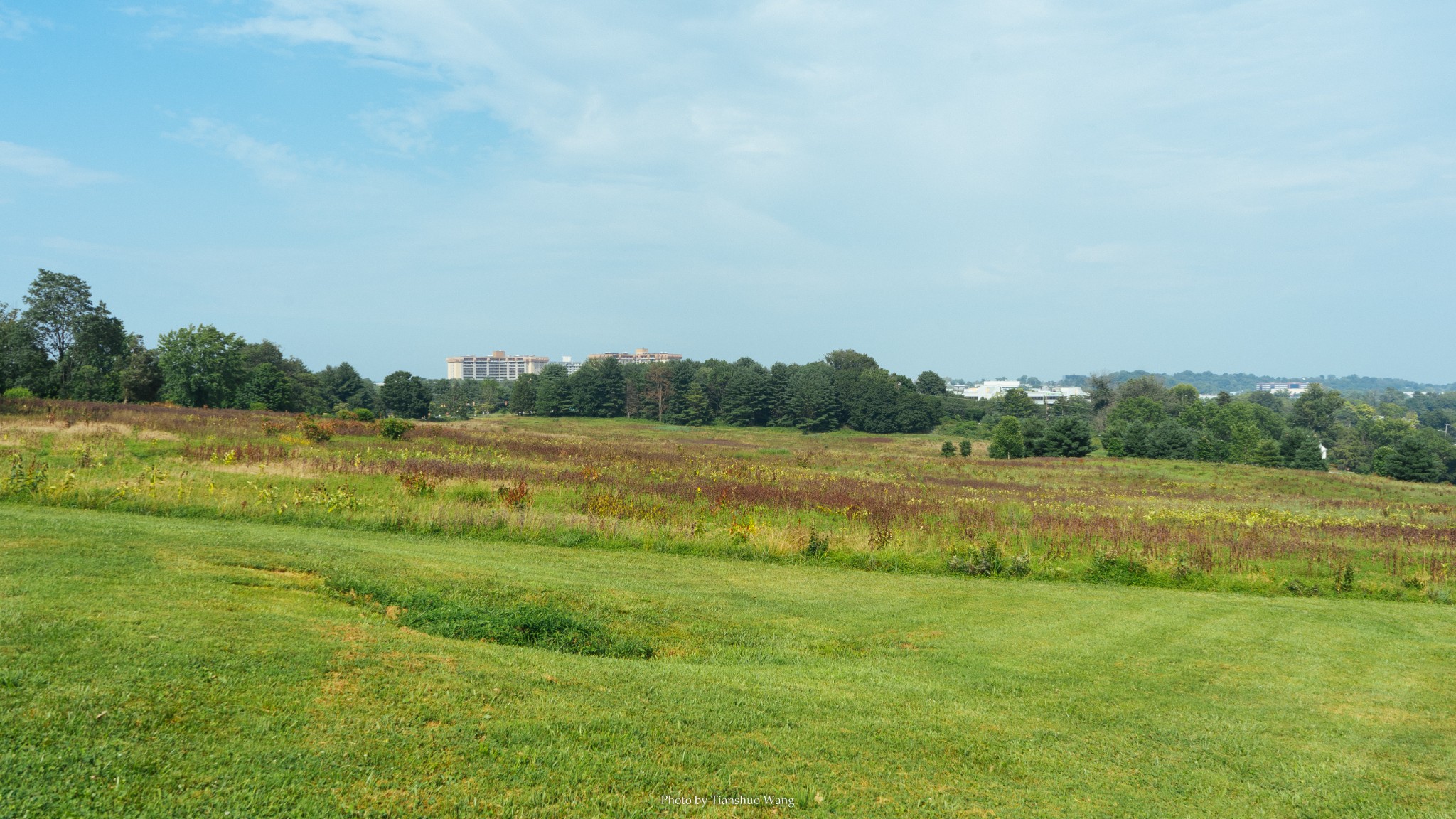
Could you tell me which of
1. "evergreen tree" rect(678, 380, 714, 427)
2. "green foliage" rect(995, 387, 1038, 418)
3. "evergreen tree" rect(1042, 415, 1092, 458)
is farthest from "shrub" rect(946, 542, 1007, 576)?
"green foliage" rect(995, 387, 1038, 418)

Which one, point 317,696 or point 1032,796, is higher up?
point 317,696

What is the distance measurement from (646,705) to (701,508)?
572 inches

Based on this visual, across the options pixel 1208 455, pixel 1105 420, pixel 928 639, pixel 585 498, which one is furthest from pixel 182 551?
pixel 1105 420

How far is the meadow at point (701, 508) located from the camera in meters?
16.2

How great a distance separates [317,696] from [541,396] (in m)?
114

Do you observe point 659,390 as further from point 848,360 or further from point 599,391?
point 848,360

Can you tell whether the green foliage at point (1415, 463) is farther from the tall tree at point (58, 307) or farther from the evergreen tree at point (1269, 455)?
the tall tree at point (58, 307)

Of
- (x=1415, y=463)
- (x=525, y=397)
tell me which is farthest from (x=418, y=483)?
(x=525, y=397)

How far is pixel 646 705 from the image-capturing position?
20.4 ft

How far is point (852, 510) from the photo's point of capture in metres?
21.5

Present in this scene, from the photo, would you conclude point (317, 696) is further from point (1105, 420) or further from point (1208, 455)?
point (1105, 420)

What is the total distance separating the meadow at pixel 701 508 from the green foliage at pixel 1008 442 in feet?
92.1

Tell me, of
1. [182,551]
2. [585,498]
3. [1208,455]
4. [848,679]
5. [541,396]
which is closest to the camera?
[848,679]

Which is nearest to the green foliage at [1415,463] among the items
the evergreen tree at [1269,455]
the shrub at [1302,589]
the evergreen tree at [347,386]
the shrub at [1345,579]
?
the evergreen tree at [1269,455]
